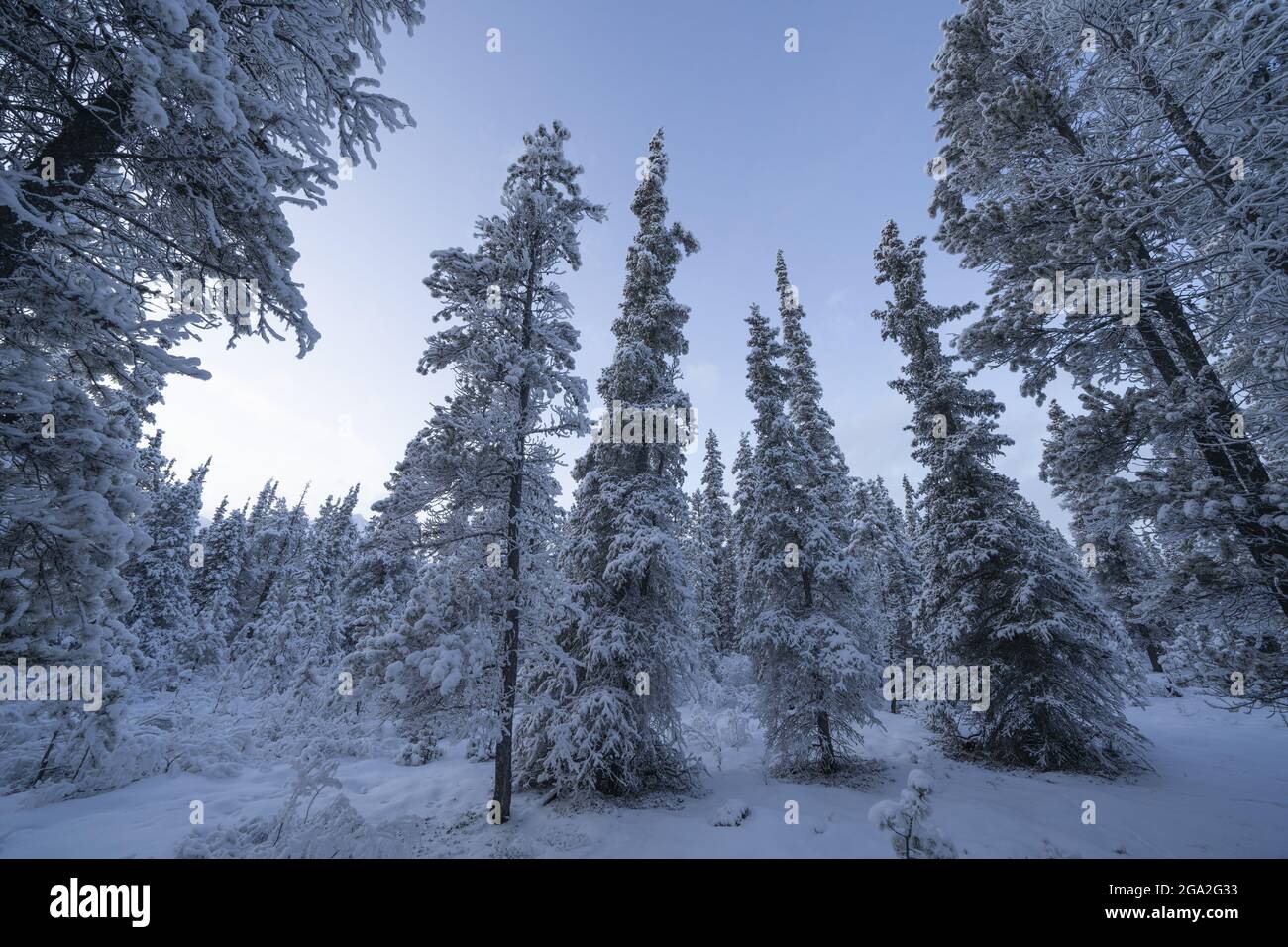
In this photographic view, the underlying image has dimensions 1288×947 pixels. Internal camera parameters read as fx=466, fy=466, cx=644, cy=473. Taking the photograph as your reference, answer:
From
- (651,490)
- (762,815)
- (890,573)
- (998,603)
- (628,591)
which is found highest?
(651,490)

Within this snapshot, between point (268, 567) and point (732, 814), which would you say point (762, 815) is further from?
point (268, 567)

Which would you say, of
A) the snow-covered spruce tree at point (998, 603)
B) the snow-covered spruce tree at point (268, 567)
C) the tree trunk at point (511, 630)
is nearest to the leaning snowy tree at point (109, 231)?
the tree trunk at point (511, 630)

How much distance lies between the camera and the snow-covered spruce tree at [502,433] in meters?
9.69

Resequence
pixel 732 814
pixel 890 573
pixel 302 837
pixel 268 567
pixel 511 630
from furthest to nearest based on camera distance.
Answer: pixel 268 567 → pixel 890 573 → pixel 511 630 → pixel 732 814 → pixel 302 837

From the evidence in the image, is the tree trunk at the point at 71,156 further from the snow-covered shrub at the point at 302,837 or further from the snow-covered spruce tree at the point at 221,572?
the snow-covered spruce tree at the point at 221,572

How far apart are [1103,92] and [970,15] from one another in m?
6.37

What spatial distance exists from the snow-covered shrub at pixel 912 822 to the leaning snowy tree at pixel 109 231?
9.24 m

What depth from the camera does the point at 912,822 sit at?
237 inches

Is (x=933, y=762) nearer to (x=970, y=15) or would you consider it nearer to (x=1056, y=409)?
(x=970, y=15)

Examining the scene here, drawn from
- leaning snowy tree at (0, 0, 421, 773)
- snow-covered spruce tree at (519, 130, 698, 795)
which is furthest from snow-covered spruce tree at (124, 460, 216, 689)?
leaning snowy tree at (0, 0, 421, 773)

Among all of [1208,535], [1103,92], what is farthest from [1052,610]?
[1103,92]

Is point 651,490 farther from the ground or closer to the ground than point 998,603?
farther from the ground

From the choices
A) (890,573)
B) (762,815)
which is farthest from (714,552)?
(762,815)

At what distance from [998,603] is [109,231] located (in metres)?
19.9
